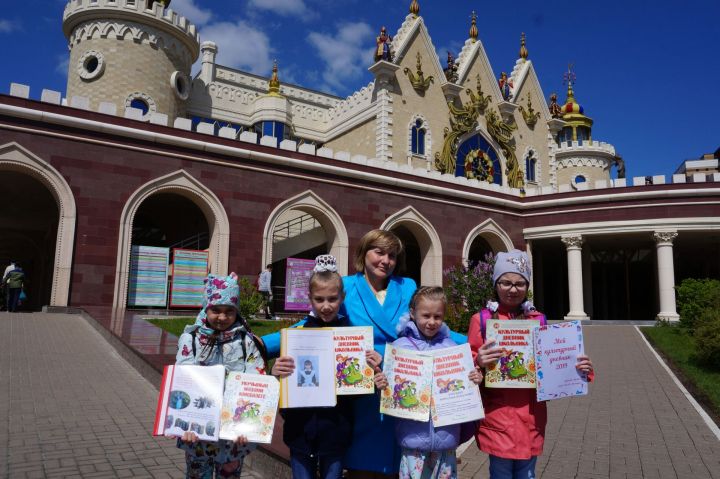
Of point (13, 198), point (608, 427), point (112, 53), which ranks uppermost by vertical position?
point (112, 53)

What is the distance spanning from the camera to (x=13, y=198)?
887 inches

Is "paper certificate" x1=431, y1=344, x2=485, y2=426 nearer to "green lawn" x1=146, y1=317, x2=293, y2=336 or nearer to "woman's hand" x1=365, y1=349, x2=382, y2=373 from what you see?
"woman's hand" x1=365, y1=349, x2=382, y2=373

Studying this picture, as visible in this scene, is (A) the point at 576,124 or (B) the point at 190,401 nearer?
(B) the point at 190,401

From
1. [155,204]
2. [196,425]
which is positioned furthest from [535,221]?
[196,425]

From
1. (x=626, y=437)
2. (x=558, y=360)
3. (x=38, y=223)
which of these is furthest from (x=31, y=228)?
(x=558, y=360)

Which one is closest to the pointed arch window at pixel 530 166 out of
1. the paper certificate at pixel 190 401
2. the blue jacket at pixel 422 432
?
the blue jacket at pixel 422 432

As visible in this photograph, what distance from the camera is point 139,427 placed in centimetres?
575

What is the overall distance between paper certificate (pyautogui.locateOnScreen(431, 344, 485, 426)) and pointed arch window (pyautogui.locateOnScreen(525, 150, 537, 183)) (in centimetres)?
3031

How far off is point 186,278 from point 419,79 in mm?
16661

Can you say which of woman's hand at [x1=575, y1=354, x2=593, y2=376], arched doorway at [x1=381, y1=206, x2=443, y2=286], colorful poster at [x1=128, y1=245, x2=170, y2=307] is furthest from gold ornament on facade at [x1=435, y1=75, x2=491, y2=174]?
woman's hand at [x1=575, y1=354, x2=593, y2=376]

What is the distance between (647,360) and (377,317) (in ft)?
35.2

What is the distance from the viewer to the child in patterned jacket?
3174mm

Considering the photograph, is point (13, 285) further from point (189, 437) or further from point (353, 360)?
point (353, 360)

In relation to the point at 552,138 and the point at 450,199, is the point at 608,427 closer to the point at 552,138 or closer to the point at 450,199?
the point at 450,199
